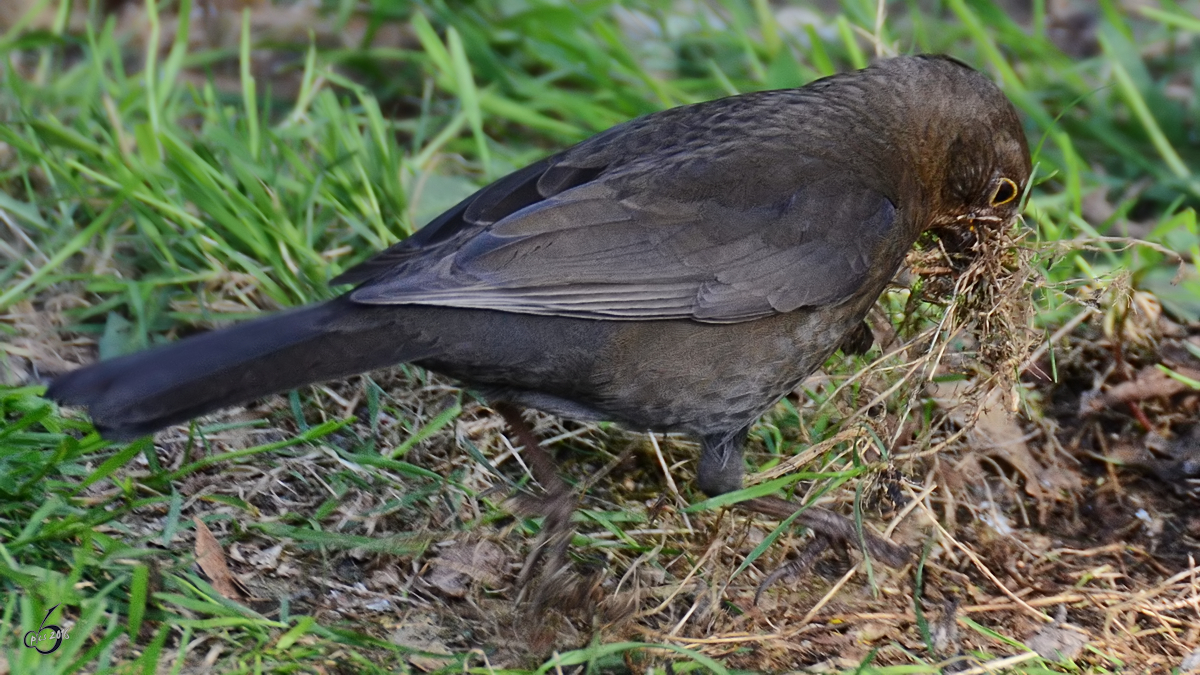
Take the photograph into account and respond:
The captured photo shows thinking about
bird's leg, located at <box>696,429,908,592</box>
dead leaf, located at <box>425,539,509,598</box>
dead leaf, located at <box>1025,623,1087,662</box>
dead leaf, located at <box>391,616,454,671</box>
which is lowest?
dead leaf, located at <box>1025,623,1087,662</box>

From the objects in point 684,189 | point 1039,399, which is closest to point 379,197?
point 684,189

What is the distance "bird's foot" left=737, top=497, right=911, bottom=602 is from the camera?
139 inches

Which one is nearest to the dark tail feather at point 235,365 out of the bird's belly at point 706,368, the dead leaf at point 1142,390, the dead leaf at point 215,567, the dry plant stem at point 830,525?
the dead leaf at point 215,567

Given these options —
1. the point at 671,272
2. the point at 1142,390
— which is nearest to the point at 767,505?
the point at 671,272

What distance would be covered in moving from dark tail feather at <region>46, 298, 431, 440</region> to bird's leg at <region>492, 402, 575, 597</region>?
0.58 m

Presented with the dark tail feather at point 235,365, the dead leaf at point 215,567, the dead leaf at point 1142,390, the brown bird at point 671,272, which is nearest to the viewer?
the dark tail feather at point 235,365

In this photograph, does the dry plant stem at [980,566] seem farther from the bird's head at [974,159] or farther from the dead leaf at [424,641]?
the dead leaf at [424,641]

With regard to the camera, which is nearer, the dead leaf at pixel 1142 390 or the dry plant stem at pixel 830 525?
the dry plant stem at pixel 830 525

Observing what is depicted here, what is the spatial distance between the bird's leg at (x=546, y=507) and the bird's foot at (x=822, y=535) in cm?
58

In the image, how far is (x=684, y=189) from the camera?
351cm

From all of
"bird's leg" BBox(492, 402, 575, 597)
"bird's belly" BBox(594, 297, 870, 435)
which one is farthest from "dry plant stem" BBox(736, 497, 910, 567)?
"bird's leg" BBox(492, 402, 575, 597)

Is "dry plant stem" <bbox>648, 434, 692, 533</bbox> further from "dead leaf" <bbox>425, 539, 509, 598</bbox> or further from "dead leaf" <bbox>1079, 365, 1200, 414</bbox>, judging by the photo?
"dead leaf" <bbox>1079, 365, 1200, 414</bbox>

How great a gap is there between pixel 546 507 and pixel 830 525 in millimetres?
850

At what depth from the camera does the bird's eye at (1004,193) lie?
3.92 metres
